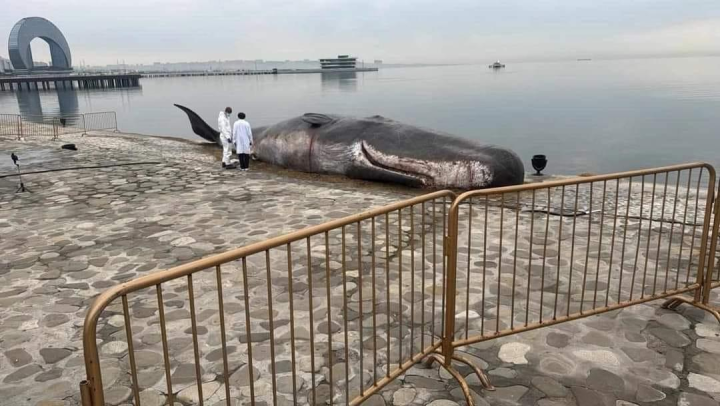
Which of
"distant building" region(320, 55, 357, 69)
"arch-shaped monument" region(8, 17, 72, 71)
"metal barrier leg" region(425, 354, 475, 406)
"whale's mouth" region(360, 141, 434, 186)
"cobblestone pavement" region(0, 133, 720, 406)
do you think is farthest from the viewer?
"distant building" region(320, 55, 357, 69)

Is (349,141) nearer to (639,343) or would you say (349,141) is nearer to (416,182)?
(416,182)

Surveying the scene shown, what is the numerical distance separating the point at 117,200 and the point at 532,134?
26.7m

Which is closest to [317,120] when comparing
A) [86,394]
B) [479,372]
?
[479,372]

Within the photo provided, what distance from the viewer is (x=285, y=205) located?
9.59 metres

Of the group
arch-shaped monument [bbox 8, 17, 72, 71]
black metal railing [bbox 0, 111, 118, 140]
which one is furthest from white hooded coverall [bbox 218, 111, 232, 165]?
arch-shaped monument [bbox 8, 17, 72, 71]

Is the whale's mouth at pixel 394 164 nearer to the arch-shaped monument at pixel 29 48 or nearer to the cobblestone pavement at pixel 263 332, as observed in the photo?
the cobblestone pavement at pixel 263 332

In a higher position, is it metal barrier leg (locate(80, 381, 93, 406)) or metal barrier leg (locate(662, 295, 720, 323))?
metal barrier leg (locate(80, 381, 93, 406))

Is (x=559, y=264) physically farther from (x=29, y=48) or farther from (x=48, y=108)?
(x=29, y=48)

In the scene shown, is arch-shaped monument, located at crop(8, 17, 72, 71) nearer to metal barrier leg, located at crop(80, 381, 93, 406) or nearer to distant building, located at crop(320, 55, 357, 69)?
distant building, located at crop(320, 55, 357, 69)

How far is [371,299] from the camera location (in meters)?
5.59

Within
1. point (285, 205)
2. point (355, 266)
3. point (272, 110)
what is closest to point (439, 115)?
point (272, 110)

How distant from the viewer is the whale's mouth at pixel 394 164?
11.9 metres

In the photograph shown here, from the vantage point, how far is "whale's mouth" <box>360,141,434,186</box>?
1188 cm

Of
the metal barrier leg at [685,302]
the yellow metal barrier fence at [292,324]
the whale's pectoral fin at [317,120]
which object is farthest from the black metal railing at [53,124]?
the metal barrier leg at [685,302]
